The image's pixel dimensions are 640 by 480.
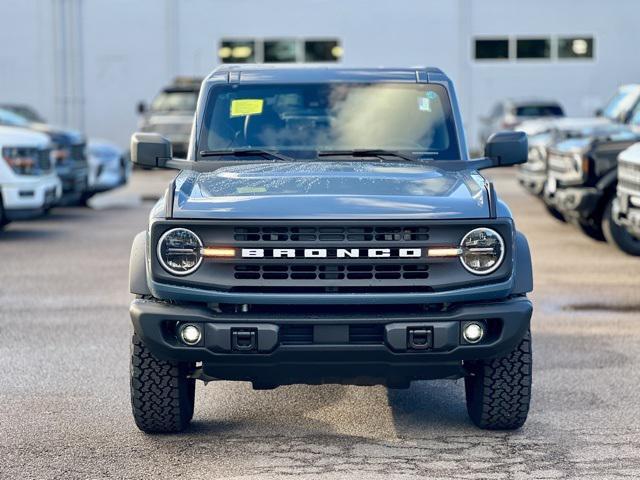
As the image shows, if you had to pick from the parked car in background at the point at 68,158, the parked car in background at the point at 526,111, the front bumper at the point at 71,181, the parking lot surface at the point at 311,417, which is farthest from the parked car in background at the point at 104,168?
the parked car in background at the point at 526,111

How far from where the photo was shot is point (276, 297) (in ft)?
20.4

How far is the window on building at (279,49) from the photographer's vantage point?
124 ft

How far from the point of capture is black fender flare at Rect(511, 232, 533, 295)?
21.2 ft

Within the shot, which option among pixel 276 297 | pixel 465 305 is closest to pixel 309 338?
pixel 276 297

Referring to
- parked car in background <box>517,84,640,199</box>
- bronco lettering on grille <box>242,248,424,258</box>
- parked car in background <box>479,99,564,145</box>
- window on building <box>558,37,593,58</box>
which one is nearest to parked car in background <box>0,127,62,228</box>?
parked car in background <box>517,84,640,199</box>

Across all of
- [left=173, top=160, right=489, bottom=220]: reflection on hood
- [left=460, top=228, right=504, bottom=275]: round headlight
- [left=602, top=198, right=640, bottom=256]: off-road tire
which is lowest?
[left=602, top=198, right=640, bottom=256]: off-road tire

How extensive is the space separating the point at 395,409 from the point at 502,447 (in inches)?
39.9

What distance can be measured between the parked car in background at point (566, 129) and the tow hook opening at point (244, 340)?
11.2m

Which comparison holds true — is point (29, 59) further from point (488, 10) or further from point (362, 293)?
point (362, 293)

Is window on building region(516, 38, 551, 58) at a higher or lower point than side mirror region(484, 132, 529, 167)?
higher

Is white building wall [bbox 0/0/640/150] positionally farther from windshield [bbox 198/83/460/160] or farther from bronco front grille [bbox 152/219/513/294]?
bronco front grille [bbox 152/219/513/294]

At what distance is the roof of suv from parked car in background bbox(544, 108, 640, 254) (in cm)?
728

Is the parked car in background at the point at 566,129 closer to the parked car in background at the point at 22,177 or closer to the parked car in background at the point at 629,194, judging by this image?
the parked car in background at the point at 629,194

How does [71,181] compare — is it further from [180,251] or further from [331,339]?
[331,339]
